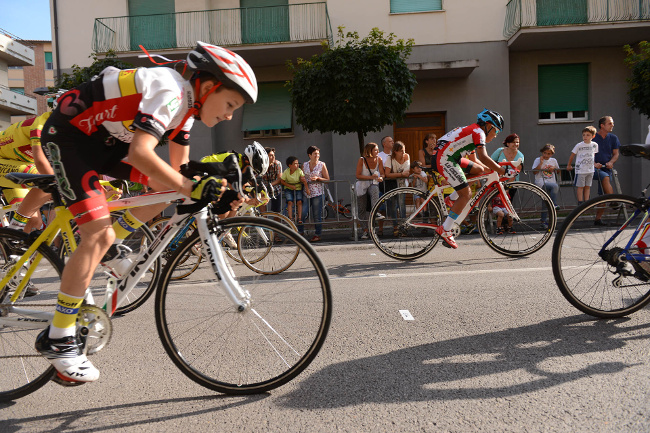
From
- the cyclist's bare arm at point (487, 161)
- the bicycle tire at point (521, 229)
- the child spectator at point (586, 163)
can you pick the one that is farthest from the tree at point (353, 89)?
the bicycle tire at point (521, 229)

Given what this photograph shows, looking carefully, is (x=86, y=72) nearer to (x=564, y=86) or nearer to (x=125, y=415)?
(x=125, y=415)

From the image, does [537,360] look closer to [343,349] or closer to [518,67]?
[343,349]

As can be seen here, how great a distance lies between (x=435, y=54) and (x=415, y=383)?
686 inches

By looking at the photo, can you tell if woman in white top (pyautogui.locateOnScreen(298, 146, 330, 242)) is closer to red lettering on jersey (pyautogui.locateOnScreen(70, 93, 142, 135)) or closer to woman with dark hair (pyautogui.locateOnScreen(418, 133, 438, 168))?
woman with dark hair (pyautogui.locateOnScreen(418, 133, 438, 168))

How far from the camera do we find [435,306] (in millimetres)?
4582

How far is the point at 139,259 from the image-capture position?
9.80 feet

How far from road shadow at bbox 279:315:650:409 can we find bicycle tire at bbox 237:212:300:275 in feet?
2.44

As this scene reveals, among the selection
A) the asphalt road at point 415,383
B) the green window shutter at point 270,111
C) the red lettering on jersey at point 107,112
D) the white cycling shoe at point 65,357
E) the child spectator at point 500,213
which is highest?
the green window shutter at point 270,111

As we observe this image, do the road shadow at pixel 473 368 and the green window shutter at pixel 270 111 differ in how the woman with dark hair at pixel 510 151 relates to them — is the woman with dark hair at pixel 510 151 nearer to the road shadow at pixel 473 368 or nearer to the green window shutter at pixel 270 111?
the road shadow at pixel 473 368

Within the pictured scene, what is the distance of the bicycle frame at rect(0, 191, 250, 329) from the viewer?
2.80 metres

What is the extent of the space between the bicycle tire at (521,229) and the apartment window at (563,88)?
1347 centimetres

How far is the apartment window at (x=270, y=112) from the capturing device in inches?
758

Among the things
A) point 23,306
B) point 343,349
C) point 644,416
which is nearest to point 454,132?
point 343,349

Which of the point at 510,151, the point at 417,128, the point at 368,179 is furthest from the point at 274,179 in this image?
the point at 417,128
